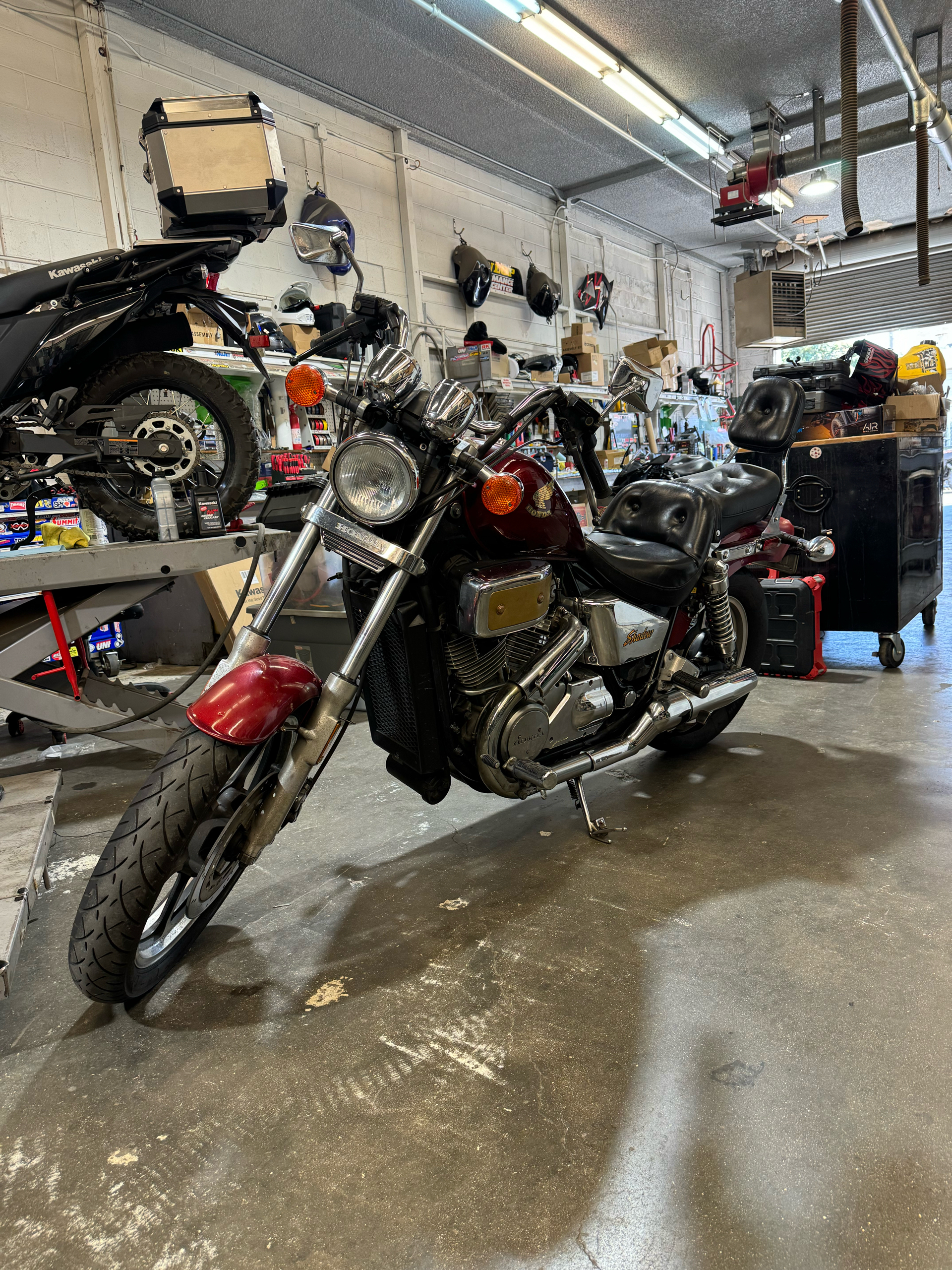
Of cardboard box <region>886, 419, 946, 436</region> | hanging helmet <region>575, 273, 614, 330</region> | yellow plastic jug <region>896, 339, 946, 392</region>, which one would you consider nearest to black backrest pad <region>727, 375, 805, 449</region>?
cardboard box <region>886, 419, 946, 436</region>

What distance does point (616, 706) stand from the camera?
228 centimetres

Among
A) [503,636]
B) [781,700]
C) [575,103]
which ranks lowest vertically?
[781,700]

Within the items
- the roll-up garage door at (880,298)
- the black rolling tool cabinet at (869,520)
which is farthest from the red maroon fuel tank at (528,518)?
the roll-up garage door at (880,298)

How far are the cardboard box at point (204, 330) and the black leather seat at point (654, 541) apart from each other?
113 inches

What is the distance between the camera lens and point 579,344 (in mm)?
7027

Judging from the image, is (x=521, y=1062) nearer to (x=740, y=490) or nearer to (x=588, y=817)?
(x=588, y=817)

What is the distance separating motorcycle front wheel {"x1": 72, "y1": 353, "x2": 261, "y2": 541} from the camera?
2518mm

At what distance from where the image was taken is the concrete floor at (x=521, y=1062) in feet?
3.38

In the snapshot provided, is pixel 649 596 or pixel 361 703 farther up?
pixel 649 596

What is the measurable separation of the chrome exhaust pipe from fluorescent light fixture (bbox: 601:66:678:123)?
15.4 feet

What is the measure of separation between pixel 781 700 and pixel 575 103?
5.04 m

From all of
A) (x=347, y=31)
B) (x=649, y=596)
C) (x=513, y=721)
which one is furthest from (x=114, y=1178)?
(x=347, y=31)

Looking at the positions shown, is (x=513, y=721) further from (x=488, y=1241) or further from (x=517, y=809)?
(x=488, y=1241)

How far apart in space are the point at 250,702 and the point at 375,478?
1.70 feet
